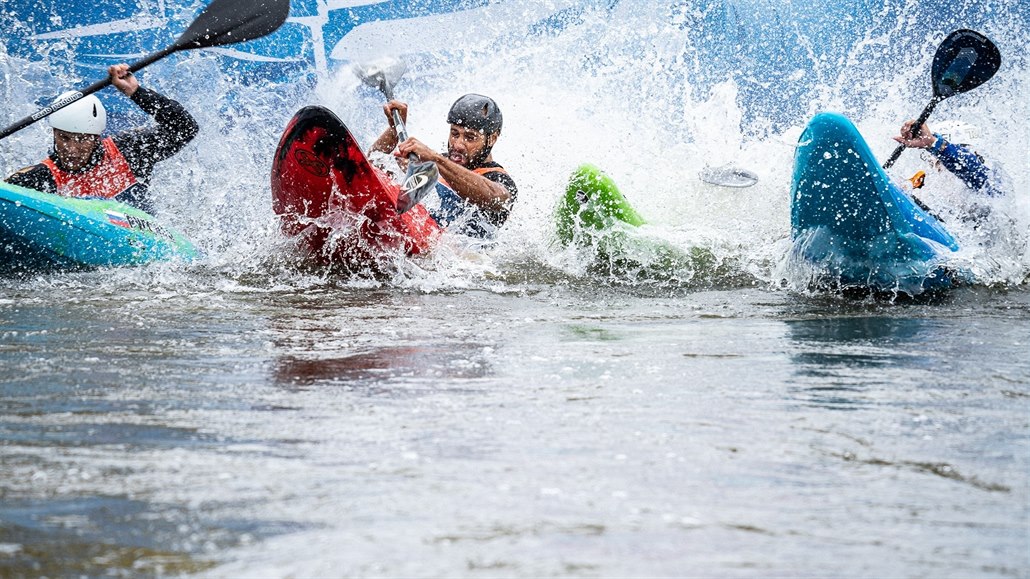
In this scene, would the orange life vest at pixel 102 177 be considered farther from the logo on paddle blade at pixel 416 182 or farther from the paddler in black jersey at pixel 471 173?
the logo on paddle blade at pixel 416 182

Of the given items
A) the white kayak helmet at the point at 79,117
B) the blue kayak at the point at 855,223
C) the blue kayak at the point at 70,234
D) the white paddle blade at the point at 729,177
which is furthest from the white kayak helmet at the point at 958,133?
the white kayak helmet at the point at 79,117

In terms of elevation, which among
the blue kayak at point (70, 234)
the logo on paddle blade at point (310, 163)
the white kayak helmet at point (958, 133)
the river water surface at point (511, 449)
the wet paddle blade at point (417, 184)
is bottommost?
the river water surface at point (511, 449)

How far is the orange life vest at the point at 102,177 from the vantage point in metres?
6.13

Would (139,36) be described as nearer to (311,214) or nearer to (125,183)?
(125,183)

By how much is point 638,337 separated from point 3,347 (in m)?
2.05

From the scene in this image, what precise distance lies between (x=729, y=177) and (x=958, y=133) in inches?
49.5

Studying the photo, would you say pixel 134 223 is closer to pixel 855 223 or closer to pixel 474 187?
pixel 474 187

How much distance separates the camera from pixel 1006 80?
8.17 m

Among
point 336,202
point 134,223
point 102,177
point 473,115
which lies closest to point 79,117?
point 102,177

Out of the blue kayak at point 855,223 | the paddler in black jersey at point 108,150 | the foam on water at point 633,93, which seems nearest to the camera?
the blue kayak at point 855,223

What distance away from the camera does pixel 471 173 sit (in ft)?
19.1

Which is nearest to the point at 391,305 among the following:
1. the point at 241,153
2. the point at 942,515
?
the point at 942,515

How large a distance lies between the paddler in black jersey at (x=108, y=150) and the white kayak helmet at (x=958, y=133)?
4309mm

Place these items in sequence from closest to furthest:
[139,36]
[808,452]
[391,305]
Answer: [808,452] → [391,305] → [139,36]
